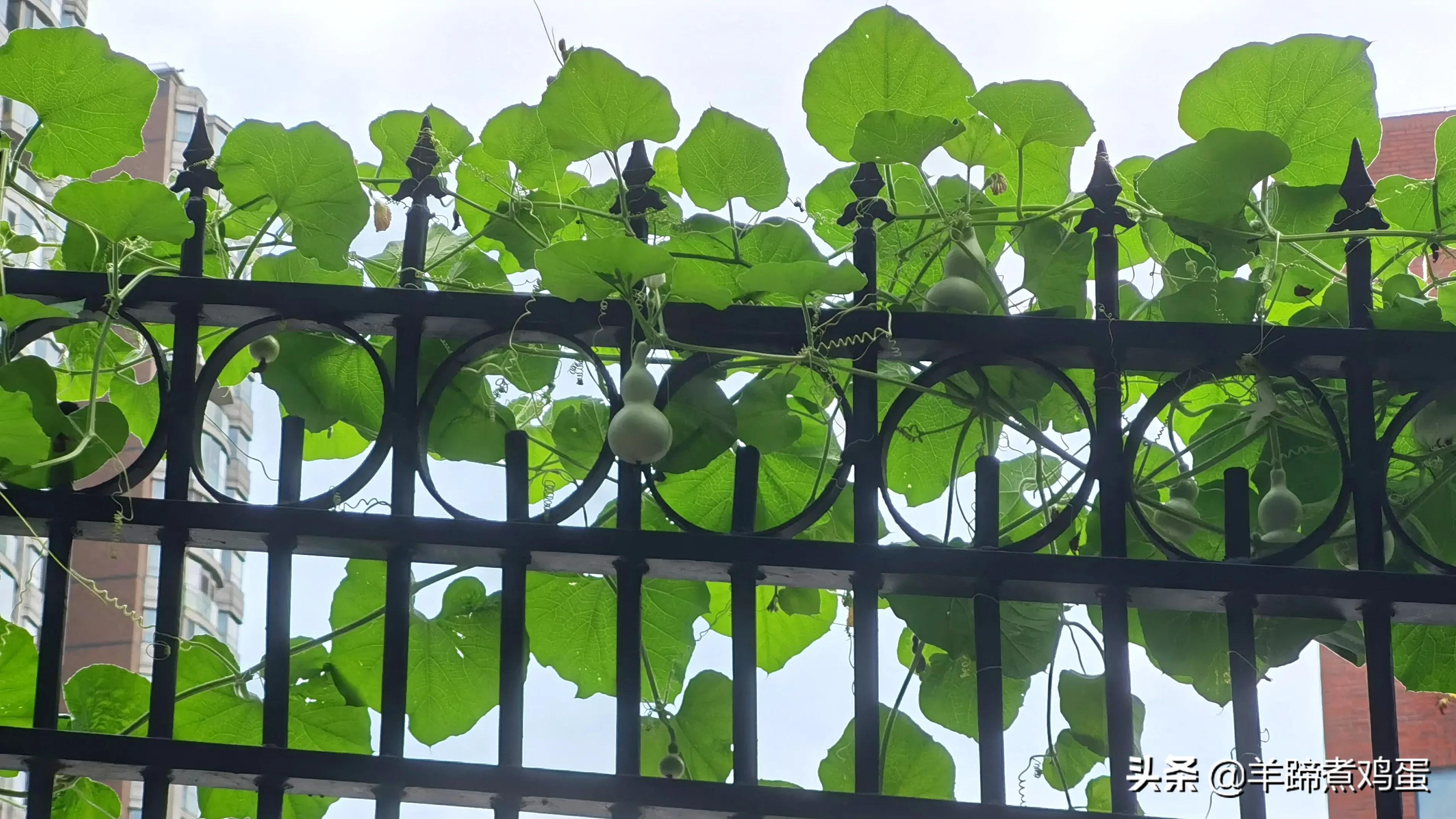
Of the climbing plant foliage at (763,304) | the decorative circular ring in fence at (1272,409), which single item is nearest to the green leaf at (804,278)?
the climbing plant foliage at (763,304)

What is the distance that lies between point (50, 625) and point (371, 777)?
10.3 inches

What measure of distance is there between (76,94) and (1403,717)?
1096 cm

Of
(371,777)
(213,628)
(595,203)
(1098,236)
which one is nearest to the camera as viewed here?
(371,777)

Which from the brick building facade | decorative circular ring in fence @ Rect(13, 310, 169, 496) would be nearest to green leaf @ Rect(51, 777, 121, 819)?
decorative circular ring in fence @ Rect(13, 310, 169, 496)

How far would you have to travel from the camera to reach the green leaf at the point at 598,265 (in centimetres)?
83

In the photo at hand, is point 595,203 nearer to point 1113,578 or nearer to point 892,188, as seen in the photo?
point 892,188

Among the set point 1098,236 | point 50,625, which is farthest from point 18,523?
point 1098,236

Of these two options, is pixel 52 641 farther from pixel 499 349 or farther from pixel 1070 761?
pixel 1070 761

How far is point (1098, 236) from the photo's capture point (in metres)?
0.96

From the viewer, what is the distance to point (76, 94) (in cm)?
94

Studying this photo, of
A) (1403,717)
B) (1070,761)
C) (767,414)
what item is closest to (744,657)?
(767,414)

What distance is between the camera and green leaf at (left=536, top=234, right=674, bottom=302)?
2.73 feet

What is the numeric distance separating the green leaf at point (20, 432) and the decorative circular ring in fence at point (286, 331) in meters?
0.10

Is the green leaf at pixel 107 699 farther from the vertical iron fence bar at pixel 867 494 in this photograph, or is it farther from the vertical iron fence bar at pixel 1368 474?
the vertical iron fence bar at pixel 1368 474
